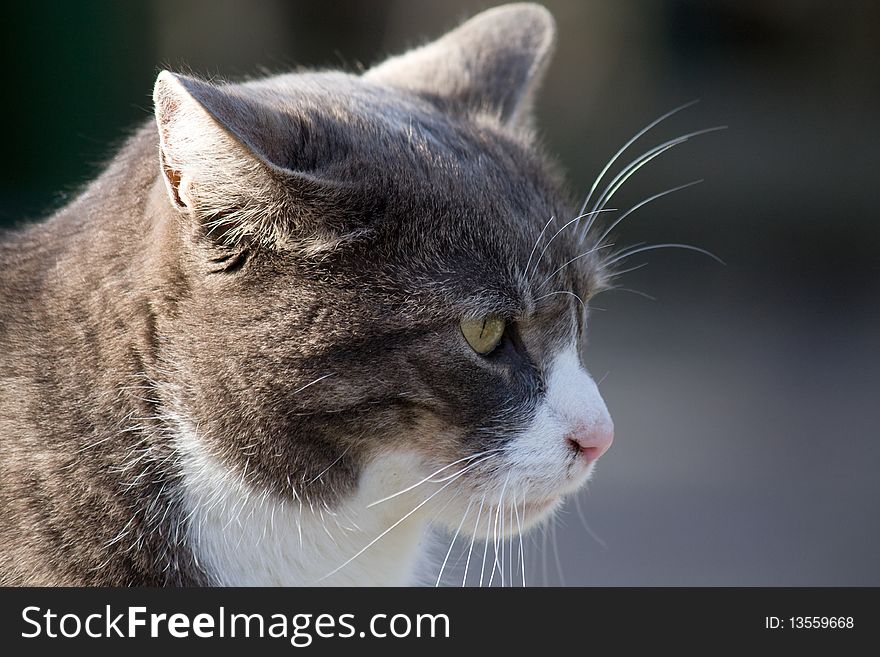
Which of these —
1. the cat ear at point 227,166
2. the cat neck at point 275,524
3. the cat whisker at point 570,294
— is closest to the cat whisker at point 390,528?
the cat neck at point 275,524

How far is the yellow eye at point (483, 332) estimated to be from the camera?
1.70 m

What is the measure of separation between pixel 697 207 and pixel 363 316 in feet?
17.9

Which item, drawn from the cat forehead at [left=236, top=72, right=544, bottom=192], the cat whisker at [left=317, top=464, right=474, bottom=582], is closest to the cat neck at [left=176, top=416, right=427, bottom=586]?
the cat whisker at [left=317, top=464, right=474, bottom=582]

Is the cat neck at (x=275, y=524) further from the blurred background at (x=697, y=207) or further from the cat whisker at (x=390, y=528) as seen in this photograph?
the blurred background at (x=697, y=207)

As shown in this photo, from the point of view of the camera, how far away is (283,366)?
5.33 feet

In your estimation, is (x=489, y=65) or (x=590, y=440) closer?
(x=590, y=440)

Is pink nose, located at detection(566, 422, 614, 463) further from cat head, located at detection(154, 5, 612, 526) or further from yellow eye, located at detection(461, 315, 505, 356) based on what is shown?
yellow eye, located at detection(461, 315, 505, 356)

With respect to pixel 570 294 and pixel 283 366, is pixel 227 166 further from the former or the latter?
pixel 570 294

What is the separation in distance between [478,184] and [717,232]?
5.18 m

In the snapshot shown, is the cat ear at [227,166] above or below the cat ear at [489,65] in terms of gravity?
below

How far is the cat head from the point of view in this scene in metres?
1.62

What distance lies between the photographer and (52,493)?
66.0 inches

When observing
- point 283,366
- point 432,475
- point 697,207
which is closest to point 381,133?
point 283,366

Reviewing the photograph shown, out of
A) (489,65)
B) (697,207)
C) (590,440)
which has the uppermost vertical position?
(697,207)
